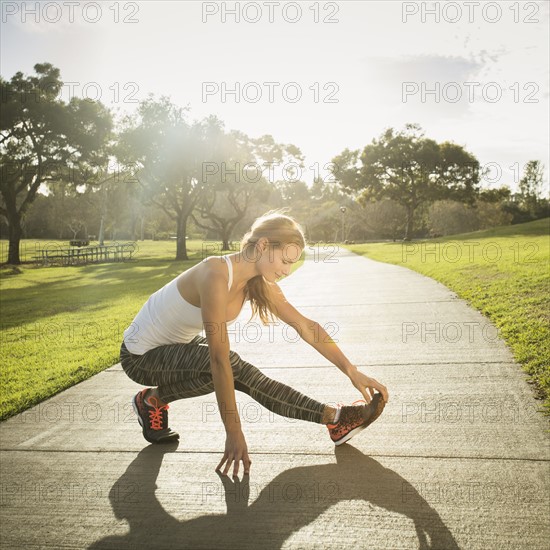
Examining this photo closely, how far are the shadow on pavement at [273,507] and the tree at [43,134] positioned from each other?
28.6m

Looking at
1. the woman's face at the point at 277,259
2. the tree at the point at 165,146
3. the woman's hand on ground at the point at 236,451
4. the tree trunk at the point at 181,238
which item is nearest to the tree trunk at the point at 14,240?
Result: the tree at the point at 165,146

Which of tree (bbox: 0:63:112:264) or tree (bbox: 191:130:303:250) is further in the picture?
tree (bbox: 191:130:303:250)

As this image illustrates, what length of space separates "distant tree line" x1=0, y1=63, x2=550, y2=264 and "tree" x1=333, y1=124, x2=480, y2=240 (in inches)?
4.2

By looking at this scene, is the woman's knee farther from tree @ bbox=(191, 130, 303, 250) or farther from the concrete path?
tree @ bbox=(191, 130, 303, 250)

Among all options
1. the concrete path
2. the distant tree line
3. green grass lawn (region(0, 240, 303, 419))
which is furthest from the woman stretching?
the distant tree line

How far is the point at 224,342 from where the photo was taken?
8.21ft

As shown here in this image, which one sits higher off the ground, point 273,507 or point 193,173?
point 193,173

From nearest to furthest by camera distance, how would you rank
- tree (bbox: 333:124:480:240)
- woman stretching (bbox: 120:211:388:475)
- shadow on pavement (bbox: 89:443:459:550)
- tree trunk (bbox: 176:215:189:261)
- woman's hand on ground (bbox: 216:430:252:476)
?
shadow on pavement (bbox: 89:443:459:550) < woman's hand on ground (bbox: 216:430:252:476) < woman stretching (bbox: 120:211:388:475) < tree trunk (bbox: 176:215:189:261) < tree (bbox: 333:124:480:240)

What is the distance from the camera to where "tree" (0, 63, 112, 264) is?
2659 centimetres

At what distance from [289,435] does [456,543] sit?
4.48 ft

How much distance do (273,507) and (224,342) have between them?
2.82 feet

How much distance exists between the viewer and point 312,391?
407 cm

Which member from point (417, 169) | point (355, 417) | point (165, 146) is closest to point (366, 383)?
point (355, 417)

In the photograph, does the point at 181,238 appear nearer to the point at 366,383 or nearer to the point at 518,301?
the point at 518,301
